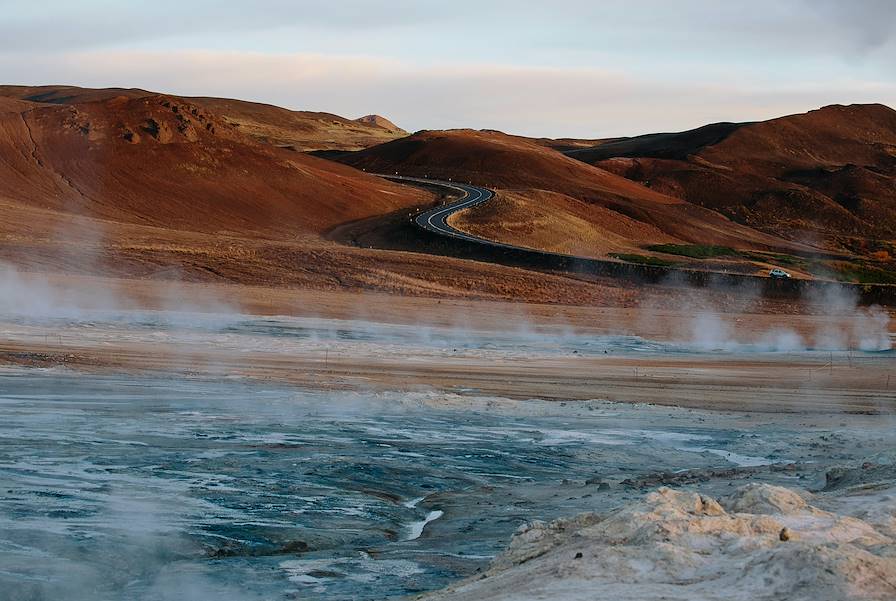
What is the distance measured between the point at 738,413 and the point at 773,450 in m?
4.40

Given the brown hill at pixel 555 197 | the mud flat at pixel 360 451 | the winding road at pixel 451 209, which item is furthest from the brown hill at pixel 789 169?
the mud flat at pixel 360 451

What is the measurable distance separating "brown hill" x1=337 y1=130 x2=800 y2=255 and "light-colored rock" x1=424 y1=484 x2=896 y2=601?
62177mm

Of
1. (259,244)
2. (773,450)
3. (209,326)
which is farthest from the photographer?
(259,244)

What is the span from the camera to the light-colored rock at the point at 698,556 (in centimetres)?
920

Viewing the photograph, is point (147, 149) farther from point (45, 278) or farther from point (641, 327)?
point (641, 327)

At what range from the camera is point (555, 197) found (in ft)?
315

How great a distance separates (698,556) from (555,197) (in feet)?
284

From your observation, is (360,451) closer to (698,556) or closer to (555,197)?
(698,556)

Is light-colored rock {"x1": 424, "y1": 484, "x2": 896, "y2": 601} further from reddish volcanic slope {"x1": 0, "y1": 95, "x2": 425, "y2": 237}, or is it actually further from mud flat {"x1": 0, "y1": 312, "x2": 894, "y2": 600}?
reddish volcanic slope {"x1": 0, "y1": 95, "x2": 425, "y2": 237}

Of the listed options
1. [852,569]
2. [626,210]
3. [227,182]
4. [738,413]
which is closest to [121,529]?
[852,569]

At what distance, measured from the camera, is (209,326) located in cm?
3772

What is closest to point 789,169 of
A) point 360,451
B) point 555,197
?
point 555,197

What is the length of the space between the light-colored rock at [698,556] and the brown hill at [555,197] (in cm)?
6218

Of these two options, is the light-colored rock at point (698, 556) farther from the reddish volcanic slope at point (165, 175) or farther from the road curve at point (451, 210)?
the reddish volcanic slope at point (165, 175)
